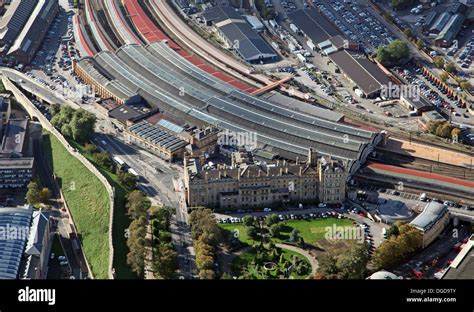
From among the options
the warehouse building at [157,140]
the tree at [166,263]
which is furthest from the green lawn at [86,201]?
the warehouse building at [157,140]

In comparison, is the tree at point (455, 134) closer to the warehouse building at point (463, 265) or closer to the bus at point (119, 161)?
the warehouse building at point (463, 265)

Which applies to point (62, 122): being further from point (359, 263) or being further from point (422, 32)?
point (422, 32)

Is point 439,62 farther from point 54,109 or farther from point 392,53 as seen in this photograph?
point 54,109

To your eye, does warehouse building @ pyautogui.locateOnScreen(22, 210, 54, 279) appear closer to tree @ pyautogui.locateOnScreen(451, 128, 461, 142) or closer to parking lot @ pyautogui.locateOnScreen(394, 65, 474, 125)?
tree @ pyautogui.locateOnScreen(451, 128, 461, 142)

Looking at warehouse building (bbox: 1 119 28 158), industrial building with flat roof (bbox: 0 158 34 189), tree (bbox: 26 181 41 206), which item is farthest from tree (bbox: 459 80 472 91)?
tree (bbox: 26 181 41 206)

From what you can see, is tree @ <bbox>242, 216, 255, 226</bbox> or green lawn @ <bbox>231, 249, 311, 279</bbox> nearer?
green lawn @ <bbox>231, 249, 311, 279</bbox>

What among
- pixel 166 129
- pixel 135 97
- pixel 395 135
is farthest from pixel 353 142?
pixel 135 97

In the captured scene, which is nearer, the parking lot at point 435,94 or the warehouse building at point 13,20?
the parking lot at point 435,94
